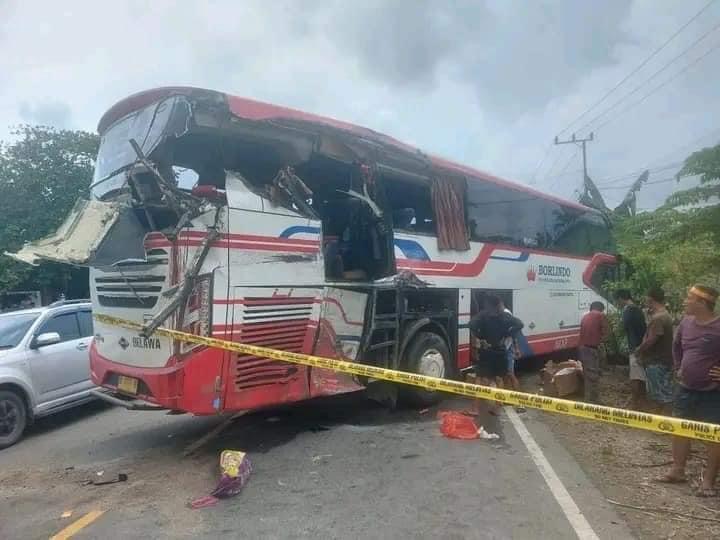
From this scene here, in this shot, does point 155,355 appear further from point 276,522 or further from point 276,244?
point 276,522

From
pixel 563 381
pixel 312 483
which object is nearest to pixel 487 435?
pixel 312 483

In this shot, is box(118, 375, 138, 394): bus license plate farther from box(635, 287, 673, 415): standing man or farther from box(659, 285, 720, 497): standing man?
box(635, 287, 673, 415): standing man

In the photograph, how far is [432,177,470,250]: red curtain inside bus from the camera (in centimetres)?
811

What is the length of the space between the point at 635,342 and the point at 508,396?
187 inches

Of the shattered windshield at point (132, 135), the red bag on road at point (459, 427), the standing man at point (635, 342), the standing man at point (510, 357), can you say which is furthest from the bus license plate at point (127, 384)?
the standing man at point (635, 342)

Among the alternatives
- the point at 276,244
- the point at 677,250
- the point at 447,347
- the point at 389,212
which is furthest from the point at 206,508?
the point at 677,250

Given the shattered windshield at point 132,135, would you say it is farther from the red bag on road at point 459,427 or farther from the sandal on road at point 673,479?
the sandal on road at point 673,479

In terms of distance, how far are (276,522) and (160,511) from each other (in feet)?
3.13

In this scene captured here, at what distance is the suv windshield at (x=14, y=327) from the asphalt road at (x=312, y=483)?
4.05 ft

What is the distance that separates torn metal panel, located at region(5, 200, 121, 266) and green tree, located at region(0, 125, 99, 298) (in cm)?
1732

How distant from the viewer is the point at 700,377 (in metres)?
4.86

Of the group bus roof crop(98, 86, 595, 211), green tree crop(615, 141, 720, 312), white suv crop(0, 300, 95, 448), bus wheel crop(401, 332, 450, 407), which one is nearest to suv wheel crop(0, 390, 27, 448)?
white suv crop(0, 300, 95, 448)

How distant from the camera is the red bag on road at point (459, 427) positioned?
21.3ft

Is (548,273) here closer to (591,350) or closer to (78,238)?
(591,350)
